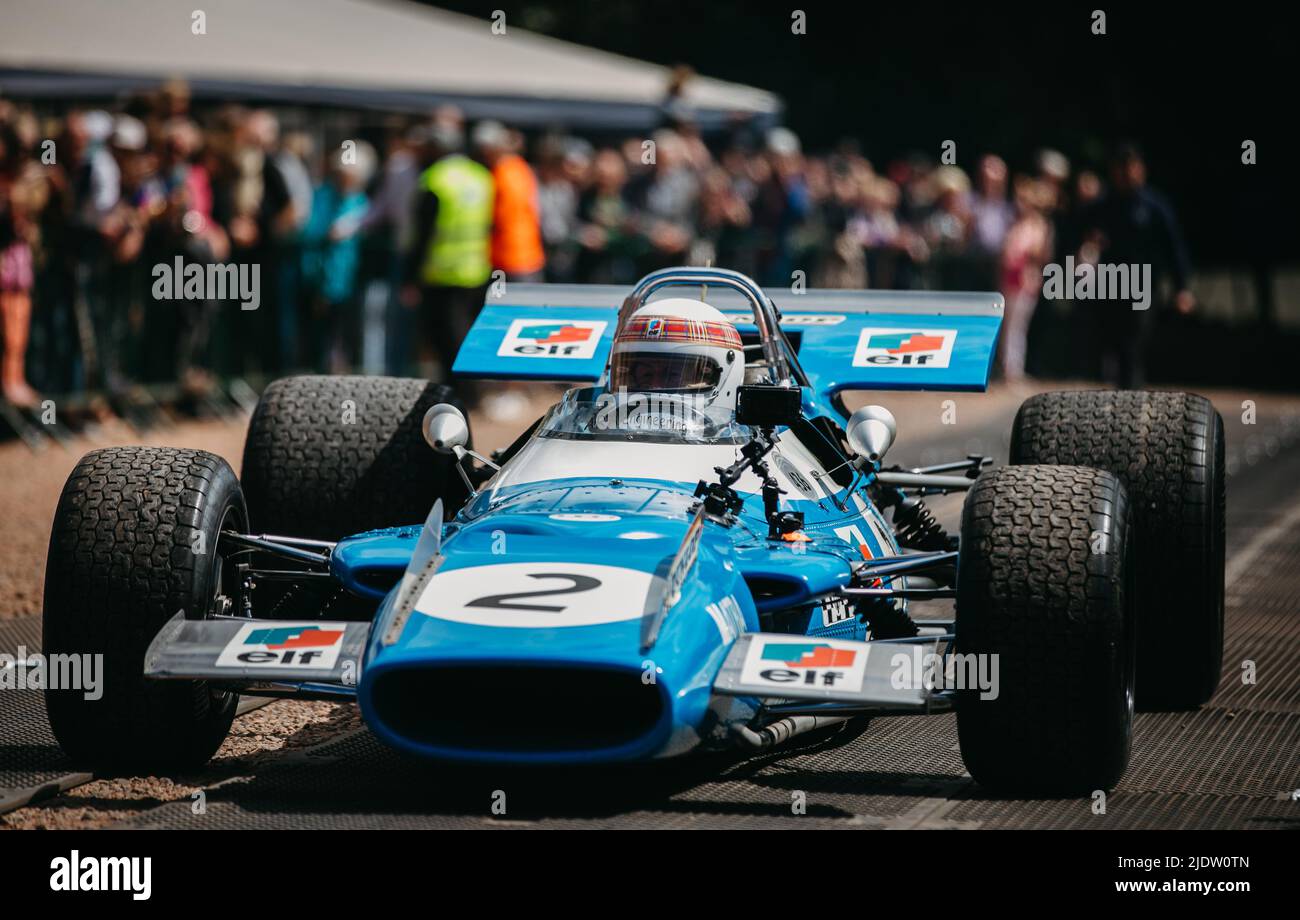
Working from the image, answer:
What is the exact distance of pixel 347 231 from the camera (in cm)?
1533

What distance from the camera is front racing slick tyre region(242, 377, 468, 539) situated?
7.69m

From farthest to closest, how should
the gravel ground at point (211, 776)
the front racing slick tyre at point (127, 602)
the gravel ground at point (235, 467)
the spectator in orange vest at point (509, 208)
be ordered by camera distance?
the spectator in orange vest at point (509, 208) → the front racing slick tyre at point (127, 602) → the gravel ground at point (235, 467) → the gravel ground at point (211, 776)

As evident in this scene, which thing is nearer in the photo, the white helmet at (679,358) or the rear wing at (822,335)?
the white helmet at (679,358)

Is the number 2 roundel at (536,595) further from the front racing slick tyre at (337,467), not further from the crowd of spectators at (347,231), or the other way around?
the crowd of spectators at (347,231)

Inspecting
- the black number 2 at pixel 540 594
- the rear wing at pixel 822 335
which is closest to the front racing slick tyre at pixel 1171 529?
the rear wing at pixel 822 335

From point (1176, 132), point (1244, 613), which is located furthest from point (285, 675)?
point (1176, 132)

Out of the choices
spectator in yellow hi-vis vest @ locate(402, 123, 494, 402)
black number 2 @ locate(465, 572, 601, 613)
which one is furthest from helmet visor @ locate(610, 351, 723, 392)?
spectator in yellow hi-vis vest @ locate(402, 123, 494, 402)

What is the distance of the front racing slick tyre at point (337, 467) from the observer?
7.69 meters

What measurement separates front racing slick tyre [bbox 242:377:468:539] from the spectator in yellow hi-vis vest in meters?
6.62

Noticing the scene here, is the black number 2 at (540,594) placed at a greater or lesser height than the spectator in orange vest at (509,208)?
lesser

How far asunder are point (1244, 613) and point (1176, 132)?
801 inches

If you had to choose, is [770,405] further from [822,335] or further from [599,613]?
[822,335]

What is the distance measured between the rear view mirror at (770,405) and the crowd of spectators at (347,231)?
3857mm
